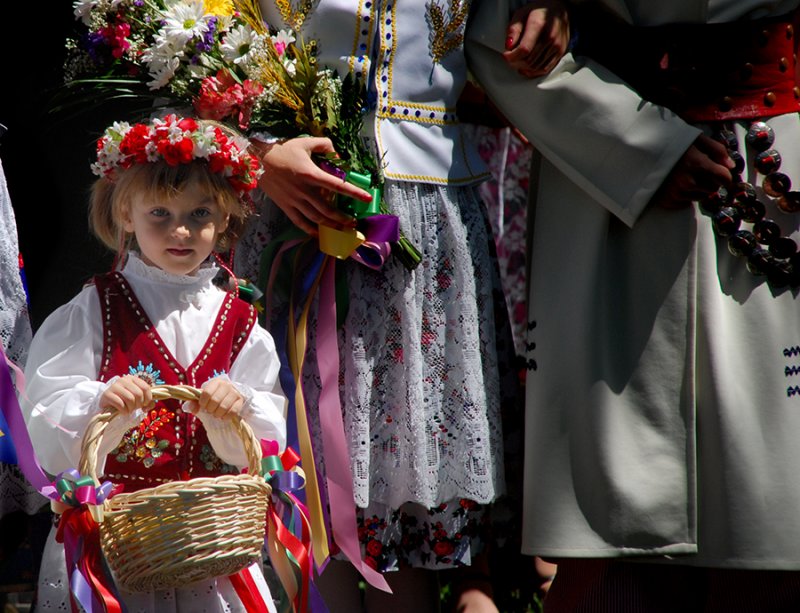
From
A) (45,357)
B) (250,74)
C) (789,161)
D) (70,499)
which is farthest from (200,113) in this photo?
(789,161)

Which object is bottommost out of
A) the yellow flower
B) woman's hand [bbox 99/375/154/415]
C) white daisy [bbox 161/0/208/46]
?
woman's hand [bbox 99/375/154/415]

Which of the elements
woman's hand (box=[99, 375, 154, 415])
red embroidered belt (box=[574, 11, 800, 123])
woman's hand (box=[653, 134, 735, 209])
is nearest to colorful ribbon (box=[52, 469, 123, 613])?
woman's hand (box=[99, 375, 154, 415])

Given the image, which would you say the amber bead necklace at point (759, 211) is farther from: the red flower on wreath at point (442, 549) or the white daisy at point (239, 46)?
the white daisy at point (239, 46)

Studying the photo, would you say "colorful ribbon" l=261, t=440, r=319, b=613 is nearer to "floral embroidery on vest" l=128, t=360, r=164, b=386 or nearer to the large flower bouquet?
"floral embroidery on vest" l=128, t=360, r=164, b=386

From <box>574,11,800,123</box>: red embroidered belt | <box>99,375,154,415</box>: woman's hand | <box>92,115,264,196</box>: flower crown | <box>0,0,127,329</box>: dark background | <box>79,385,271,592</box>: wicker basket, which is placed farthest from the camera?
<box>0,0,127,329</box>: dark background

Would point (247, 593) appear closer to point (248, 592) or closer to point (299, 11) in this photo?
point (248, 592)

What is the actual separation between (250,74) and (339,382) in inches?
33.9

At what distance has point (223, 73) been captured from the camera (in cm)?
323

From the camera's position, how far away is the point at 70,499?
2.72 meters

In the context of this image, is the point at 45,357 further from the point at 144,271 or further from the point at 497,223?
the point at 497,223

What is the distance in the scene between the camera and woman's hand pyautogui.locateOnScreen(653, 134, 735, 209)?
10.5 ft

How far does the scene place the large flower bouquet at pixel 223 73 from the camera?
3.24 m

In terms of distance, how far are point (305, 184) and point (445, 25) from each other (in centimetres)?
64

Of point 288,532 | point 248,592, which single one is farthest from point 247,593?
point 288,532
